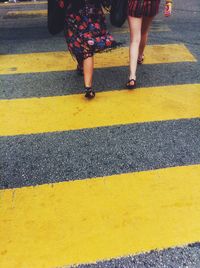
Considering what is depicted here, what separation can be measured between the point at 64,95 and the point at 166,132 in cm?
124

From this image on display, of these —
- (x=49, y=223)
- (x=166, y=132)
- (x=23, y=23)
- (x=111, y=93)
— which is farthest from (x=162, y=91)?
(x=23, y=23)

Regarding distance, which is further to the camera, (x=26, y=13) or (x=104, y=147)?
(x=26, y=13)

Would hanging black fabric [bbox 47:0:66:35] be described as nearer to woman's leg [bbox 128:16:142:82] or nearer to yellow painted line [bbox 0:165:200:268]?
woman's leg [bbox 128:16:142:82]

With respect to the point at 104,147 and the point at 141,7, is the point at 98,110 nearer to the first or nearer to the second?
the point at 104,147

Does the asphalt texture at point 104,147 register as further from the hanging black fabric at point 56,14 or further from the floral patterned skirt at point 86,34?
the hanging black fabric at point 56,14

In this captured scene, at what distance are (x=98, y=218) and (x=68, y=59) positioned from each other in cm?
311

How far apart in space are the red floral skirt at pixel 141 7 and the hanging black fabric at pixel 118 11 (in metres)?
0.12

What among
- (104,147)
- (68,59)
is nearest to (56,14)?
(68,59)

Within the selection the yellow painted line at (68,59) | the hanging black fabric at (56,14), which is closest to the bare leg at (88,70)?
the hanging black fabric at (56,14)

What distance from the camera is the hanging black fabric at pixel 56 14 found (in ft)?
13.0

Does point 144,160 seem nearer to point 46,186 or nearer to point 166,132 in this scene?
point 166,132

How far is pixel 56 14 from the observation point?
4.04 meters

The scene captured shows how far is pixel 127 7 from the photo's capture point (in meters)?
4.18

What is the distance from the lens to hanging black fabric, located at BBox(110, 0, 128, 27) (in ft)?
13.6
